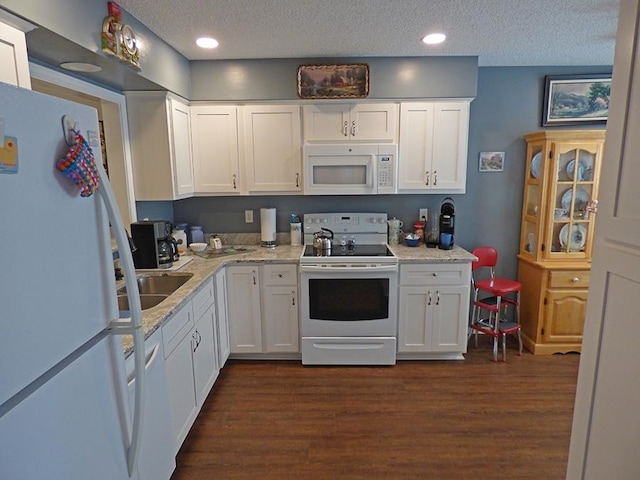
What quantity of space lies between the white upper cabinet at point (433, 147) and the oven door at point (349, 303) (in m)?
0.82

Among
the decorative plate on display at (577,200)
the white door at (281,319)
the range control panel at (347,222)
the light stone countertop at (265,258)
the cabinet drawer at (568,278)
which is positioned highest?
the decorative plate on display at (577,200)

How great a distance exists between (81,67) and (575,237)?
373cm

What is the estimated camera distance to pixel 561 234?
124 inches

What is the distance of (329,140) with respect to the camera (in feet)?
10.1

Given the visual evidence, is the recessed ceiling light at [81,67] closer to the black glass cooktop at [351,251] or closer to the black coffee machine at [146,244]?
the black coffee machine at [146,244]

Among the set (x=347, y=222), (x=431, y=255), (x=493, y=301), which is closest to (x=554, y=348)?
(x=493, y=301)

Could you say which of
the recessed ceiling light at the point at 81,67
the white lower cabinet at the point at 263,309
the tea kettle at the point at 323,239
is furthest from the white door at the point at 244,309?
the recessed ceiling light at the point at 81,67

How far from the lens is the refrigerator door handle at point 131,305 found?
1.02 m

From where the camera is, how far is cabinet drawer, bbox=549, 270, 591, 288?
3.03 m

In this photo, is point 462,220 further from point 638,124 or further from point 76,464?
point 76,464

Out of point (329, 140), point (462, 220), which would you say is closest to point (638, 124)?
point (329, 140)

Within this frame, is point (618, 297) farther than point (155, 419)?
No

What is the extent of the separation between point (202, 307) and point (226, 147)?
1.39 meters

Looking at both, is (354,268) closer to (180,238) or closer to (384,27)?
(180,238)
